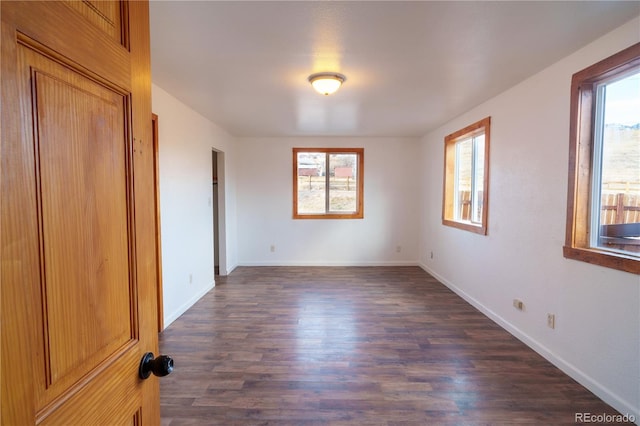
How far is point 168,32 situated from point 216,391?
8.08 feet

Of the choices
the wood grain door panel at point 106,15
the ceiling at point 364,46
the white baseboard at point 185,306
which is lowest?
the white baseboard at point 185,306

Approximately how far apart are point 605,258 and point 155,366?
2641mm

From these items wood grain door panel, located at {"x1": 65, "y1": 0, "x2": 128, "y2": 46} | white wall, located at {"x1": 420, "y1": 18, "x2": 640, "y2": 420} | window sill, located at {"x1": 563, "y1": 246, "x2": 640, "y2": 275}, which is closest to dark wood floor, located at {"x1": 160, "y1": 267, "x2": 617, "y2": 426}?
white wall, located at {"x1": 420, "y1": 18, "x2": 640, "y2": 420}

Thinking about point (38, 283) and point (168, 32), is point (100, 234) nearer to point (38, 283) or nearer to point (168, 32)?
point (38, 283)

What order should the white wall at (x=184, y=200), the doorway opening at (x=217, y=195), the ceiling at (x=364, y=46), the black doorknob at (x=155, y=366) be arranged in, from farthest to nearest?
the doorway opening at (x=217, y=195) < the white wall at (x=184, y=200) < the ceiling at (x=364, y=46) < the black doorknob at (x=155, y=366)

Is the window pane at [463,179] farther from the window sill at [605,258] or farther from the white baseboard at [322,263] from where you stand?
the window sill at [605,258]

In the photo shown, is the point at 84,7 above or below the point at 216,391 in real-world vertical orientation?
above

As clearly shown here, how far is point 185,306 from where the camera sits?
3570mm

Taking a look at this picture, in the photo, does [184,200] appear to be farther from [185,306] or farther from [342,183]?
[342,183]

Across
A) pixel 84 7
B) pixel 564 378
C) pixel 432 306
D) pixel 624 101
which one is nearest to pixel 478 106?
pixel 624 101

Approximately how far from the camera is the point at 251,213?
5703 mm

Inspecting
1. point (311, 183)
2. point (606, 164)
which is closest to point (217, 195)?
point (311, 183)

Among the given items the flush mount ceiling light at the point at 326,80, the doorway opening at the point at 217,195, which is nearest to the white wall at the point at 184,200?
the doorway opening at the point at 217,195

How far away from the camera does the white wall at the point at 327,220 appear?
5.66m
